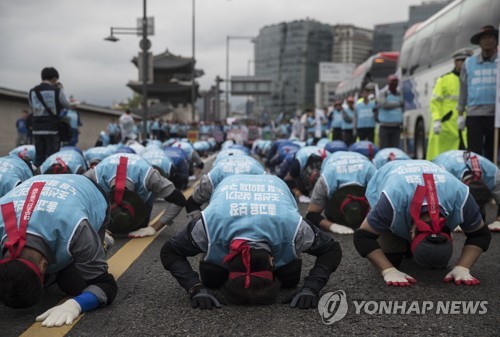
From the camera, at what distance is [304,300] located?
10.1 ft

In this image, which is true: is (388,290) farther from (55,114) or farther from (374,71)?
(374,71)

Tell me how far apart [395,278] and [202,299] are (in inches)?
50.6

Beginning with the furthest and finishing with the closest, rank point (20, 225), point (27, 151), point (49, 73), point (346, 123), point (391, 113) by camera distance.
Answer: point (346, 123)
point (391, 113)
point (27, 151)
point (49, 73)
point (20, 225)

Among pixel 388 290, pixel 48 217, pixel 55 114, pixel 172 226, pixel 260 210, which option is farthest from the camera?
pixel 55 114

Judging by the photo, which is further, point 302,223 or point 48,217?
point 302,223

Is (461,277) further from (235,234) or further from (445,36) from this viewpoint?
(445,36)

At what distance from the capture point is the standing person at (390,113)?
1091 cm

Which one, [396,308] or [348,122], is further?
[348,122]

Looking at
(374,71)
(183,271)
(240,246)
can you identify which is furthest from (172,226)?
(374,71)

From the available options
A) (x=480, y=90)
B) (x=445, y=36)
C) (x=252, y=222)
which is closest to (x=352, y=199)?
(x=252, y=222)

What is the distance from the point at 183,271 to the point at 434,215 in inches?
60.1

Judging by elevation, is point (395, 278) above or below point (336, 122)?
below

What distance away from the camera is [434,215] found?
3305 millimetres

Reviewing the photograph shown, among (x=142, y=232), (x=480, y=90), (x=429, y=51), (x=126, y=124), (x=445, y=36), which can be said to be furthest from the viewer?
(x=126, y=124)
